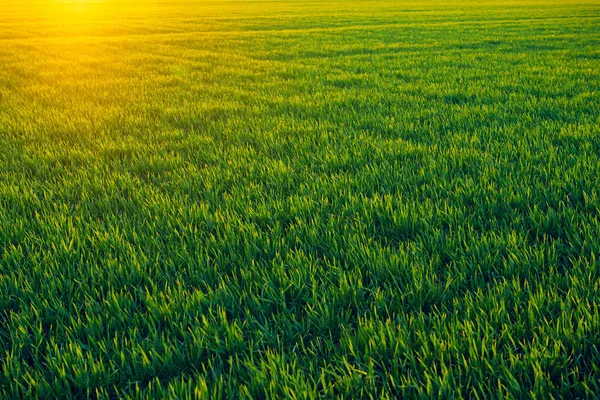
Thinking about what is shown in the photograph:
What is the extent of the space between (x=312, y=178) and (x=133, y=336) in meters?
1.98

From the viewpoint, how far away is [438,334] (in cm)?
168

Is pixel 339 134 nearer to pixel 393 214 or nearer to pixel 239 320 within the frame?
pixel 393 214

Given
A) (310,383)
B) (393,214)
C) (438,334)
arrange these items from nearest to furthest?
(310,383)
(438,334)
(393,214)

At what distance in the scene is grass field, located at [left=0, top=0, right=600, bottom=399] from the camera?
157 cm

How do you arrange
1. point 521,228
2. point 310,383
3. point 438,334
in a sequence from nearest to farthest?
point 310,383, point 438,334, point 521,228

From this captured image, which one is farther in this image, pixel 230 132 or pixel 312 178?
pixel 230 132

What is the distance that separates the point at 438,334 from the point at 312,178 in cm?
194

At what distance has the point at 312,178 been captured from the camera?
11.3 feet

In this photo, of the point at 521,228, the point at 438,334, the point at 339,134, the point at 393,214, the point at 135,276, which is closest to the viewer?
the point at 438,334

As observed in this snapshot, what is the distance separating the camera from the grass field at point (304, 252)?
5.16 feet

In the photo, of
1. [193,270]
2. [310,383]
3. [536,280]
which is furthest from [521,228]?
[193,270]

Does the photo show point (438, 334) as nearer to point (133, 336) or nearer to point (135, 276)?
point (133, 336)

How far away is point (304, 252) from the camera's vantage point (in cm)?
238

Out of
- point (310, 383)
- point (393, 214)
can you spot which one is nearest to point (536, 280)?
point (393, 214)
